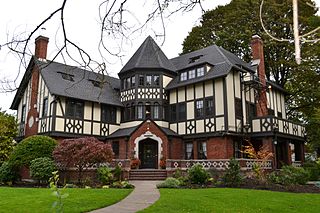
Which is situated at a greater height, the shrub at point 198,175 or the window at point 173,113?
the window at point 173,113

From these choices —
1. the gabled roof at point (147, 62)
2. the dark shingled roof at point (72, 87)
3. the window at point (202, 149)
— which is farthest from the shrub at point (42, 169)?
the gabled roof at point (147, 62)

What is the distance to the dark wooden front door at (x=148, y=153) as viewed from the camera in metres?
24.3

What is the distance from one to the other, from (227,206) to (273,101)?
18.1 m

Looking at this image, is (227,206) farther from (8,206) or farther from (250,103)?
(250,103)

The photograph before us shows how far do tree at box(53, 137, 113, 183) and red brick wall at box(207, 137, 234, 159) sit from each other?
7.40 meters

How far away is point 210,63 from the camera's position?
79.9 feet

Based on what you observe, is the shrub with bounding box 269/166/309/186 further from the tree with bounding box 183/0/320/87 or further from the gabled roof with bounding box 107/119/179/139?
the tree with bounding box 183/0/320/87

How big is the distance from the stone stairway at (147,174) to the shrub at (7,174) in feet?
22.8

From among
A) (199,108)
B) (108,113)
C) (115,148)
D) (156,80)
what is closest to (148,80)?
(156,80)

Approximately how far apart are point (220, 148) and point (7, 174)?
1323cm

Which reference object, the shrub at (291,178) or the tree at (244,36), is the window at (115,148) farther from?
the tree at (244,36)

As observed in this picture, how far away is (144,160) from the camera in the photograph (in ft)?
80.1

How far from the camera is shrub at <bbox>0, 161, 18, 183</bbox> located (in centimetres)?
1866

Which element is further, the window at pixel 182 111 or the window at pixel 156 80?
the window at pixel 156 80
